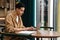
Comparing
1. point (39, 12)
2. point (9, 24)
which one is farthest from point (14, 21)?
point (39, 12)

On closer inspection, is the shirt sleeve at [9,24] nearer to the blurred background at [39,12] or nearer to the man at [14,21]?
the man at [14,21]

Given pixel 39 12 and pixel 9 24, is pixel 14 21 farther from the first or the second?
pixel 39 12

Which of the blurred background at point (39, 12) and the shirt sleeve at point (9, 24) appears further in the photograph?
the blurred background at point (39, 12)

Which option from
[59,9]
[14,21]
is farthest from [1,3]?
[14,21]

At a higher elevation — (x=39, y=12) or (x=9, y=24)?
(x=39, y=12)

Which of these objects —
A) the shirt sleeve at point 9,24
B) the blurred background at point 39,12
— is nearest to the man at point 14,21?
the shirt sleeve at point 9,24

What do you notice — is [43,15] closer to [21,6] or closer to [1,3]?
[1,3]

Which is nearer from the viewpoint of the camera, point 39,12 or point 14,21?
point 14,21

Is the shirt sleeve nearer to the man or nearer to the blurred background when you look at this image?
the man

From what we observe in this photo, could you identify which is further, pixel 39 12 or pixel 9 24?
pixel 39 12

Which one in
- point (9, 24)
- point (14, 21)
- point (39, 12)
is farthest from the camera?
point (39, 12)

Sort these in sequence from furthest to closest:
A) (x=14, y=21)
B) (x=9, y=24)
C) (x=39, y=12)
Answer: (x=39, y=12), (x=14, y=21), (x=9, y=24)

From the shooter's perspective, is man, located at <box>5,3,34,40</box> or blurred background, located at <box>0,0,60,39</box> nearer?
man, located at <box>5,3,34,40</box>

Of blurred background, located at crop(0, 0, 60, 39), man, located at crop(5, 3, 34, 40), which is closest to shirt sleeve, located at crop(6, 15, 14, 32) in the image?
man, located at crop(5, 3, 34, 40)
